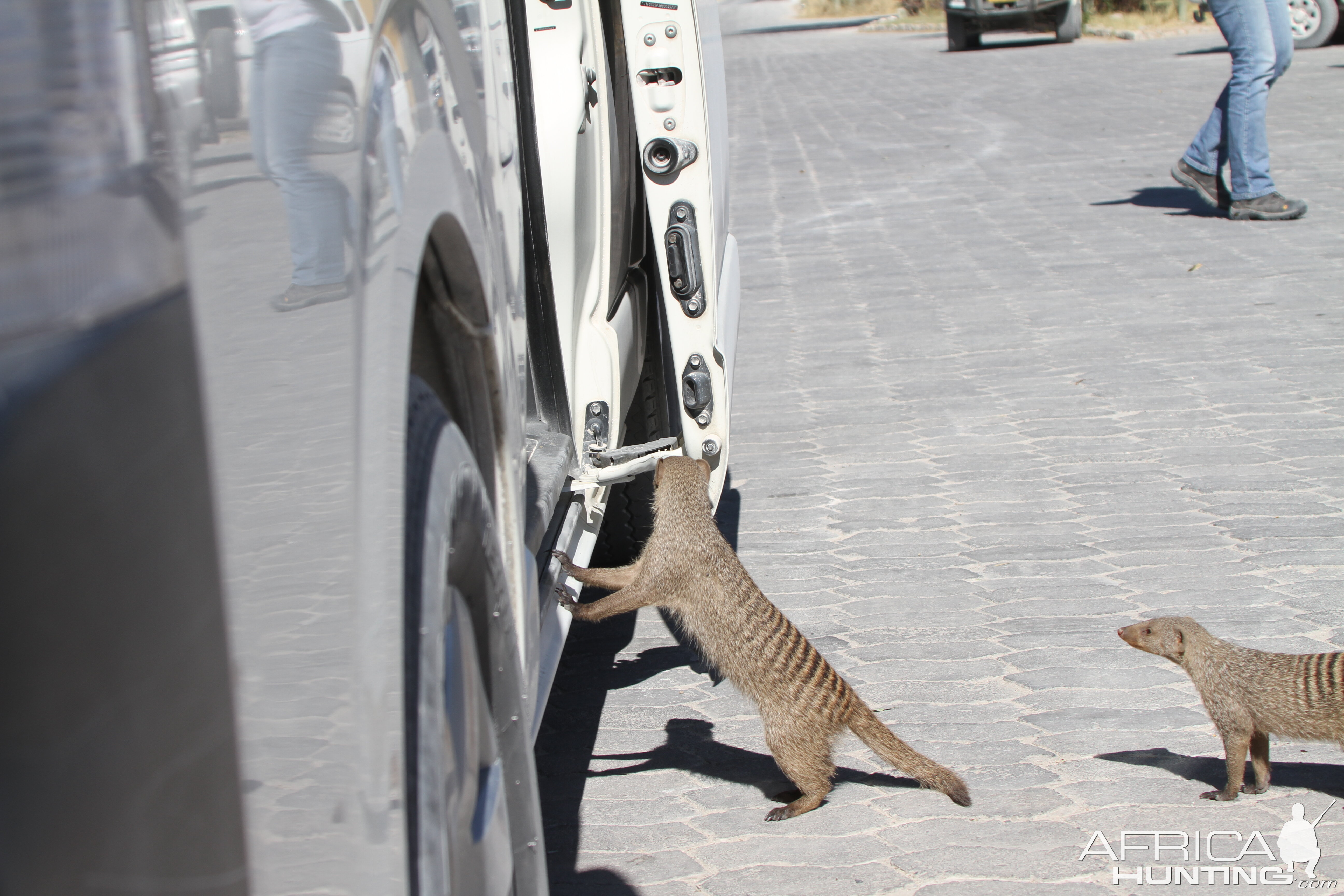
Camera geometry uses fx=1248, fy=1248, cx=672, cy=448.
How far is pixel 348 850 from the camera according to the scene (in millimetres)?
1180

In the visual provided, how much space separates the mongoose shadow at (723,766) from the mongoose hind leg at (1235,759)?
81 centimetres

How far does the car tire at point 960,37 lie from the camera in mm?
26391

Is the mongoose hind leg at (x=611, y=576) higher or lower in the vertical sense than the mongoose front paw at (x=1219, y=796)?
higher

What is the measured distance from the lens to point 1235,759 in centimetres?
325

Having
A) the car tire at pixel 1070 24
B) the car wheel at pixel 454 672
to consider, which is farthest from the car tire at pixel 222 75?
the car tire at pixel 1070 24

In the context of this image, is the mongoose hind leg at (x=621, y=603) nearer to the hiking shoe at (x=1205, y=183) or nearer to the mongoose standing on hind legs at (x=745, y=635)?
the mongoose standing on hind legs at (x=745, y=635)

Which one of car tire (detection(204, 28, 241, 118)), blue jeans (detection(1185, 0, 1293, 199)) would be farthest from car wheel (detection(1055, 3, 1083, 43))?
car tire (detection(204, 28, 241, 118))

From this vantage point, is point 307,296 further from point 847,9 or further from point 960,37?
point 847,9

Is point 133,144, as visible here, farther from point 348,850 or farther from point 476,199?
point 476,199

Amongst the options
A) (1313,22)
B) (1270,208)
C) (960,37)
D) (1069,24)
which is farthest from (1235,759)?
(1069,24)

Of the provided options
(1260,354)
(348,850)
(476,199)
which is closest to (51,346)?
(348,850)

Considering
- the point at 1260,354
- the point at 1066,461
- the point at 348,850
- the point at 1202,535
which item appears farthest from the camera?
the point at 1260,354

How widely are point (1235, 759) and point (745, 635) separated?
1.33 m

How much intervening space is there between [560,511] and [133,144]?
2.85m
